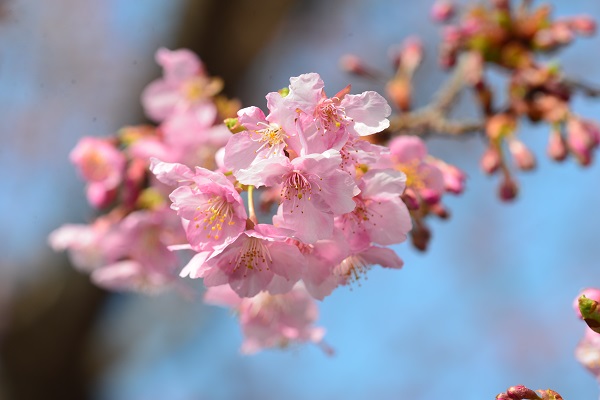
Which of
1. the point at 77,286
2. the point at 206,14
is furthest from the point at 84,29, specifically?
the point at 77,286

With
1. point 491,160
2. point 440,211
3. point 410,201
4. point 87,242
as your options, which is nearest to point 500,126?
point 491,160

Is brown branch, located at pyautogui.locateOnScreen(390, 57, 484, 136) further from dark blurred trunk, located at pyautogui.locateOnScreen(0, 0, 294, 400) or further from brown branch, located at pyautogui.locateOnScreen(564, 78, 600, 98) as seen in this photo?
dark blurred trunk, located at pyautogui.locateOnScreen(0, 0, 294, 400)

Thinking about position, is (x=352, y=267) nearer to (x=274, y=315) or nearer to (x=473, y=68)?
(x=274, y=315)

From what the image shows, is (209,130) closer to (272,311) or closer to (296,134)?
(272,311)

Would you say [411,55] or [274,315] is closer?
[274,315]

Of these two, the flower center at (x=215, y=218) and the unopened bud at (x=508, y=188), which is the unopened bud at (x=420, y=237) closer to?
the unopened bud at (x=508, y=188)

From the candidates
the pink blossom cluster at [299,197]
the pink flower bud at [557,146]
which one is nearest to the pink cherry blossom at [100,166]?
Answer: the pink blossom cluster at [299,197]
